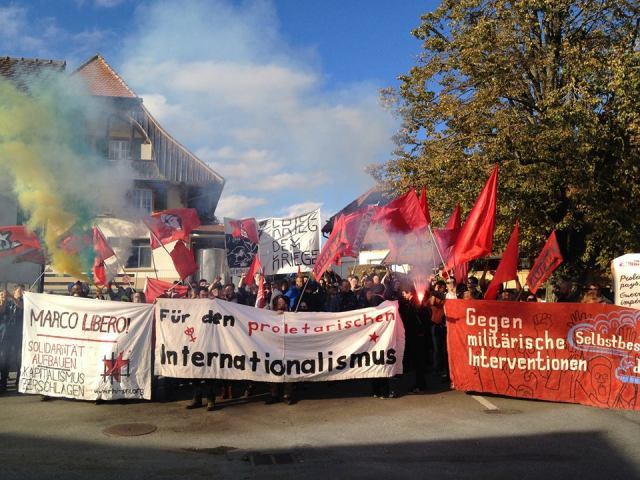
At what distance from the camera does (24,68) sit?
50.4 ft

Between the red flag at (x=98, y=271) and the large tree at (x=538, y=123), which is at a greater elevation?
the large tree at (x=538, y=123)

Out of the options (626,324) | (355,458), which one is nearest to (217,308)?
(355,458)

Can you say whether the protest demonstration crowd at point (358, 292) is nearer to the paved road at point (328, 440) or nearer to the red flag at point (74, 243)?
the red flag at point (74, 243)

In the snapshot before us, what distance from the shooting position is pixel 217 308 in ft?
27.8

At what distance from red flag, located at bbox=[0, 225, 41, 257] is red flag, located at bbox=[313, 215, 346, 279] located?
17.9 feet

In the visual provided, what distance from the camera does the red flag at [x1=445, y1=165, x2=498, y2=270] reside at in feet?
29.7

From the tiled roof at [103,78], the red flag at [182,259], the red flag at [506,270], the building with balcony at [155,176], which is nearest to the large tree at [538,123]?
the red flag at [506,270]

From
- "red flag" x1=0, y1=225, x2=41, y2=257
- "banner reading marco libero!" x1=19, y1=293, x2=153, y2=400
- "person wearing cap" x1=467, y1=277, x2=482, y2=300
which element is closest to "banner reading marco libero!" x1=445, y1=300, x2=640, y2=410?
"person wearing cap" x1=467, y1=277, x2=482, y2=300

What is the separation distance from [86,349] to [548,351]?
6752 mm

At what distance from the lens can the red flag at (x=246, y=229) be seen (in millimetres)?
12836

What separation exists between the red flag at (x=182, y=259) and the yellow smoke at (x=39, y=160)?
6.28 ft

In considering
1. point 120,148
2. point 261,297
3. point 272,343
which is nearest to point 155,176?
point 120,148

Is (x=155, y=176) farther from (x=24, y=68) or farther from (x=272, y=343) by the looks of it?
(x=272, y=343)

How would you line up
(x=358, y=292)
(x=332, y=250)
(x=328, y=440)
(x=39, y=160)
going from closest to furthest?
(x=328, y=440), (x=358, y=292), (x=332, y=250), (x=39, y=160)
